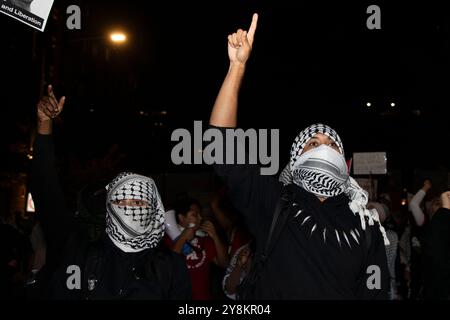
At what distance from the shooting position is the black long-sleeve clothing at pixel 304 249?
3197 mm

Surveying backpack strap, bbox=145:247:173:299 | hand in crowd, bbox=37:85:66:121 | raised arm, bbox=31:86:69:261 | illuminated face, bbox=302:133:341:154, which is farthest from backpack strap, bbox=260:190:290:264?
hand in crowd, bbox=37:85:66:121

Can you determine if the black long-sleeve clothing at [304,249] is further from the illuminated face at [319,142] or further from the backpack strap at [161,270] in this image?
the backpack strap at [161,270]

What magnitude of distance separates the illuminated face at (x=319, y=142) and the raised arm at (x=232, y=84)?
1.92 feet

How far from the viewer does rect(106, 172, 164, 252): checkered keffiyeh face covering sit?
381cm

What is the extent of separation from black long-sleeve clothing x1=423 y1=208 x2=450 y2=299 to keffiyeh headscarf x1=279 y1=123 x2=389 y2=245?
0.63 metres

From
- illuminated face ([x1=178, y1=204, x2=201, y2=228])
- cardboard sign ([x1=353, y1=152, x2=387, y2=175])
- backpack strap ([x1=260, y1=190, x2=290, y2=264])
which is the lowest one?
backpack strap ([x1=260, y1=190, x2=290, y2=264])

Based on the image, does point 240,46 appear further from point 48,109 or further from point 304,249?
point 48,109

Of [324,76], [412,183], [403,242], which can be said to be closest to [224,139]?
[403,242]

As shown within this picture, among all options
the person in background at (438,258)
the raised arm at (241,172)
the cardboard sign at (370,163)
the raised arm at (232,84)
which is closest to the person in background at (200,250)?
the person in background at (438,258)

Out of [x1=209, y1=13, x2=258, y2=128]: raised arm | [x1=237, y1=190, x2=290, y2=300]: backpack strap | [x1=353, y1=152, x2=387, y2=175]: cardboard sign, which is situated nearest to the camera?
[x1=209, y1=13, x2=258, y2=128]: raised arm

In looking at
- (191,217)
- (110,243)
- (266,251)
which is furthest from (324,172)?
(191,217)

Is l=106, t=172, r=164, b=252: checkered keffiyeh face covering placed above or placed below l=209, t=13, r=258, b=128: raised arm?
below

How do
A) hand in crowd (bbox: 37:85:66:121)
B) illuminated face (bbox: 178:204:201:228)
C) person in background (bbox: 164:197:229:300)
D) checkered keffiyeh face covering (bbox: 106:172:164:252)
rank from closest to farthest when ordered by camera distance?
hand in crowd (bbox: 37:85:66:121) < checkered keffiyeh face covering (bbox: 106:172:164:252) < person in background (bbox: 164:197:229:300) < illuminated face (bbox: 178:204:201:228)

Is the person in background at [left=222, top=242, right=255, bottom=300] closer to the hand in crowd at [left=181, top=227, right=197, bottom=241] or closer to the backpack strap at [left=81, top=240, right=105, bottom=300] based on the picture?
the hand in crowd at [left=181, top=227, right=197, bottom=241]
